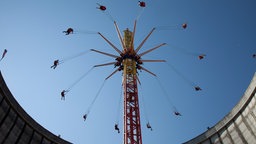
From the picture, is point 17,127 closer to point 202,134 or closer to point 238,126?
point 202,134

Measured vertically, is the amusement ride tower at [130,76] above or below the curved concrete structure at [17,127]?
above

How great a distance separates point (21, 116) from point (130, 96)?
15.6 metres

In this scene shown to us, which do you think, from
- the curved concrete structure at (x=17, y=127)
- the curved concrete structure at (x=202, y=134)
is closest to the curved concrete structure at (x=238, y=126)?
the curved concrete structure at (x=202, y=134)

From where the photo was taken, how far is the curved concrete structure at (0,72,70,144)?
2569 centimetres

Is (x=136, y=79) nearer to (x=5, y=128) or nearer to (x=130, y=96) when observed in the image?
(x=130, y=96)

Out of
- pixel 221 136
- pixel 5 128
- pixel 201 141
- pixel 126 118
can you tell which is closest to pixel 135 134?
pixel 126 118

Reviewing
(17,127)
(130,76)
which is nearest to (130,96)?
(130,76)

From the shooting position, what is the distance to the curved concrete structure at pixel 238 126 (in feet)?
84.6

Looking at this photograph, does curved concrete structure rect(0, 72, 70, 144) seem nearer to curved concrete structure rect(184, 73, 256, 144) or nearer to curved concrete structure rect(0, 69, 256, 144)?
curved concrete structure rect(0, 69, 256, 144)

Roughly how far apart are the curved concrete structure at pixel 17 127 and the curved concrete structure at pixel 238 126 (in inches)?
614

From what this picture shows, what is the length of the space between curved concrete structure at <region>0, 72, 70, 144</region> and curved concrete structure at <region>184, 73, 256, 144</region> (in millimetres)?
15590

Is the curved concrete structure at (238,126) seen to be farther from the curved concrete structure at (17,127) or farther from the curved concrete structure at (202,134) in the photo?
the curved concrete structure at (17,127)

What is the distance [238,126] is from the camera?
2769 cm

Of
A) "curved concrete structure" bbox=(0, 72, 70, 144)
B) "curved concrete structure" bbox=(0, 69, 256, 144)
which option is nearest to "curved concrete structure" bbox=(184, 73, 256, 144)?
"curved concrete structure" bbox=(0, 69, 256, 144)
